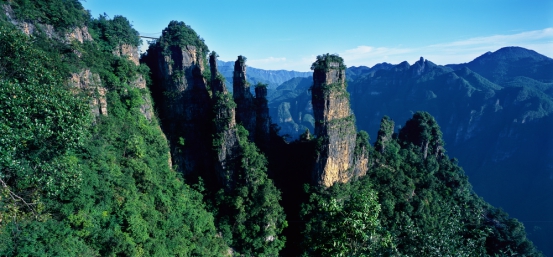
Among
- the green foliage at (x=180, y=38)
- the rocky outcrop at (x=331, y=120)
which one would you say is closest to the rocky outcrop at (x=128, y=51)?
the green foliage at (x=180, y=38)

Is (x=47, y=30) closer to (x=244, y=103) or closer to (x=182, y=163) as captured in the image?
(x=182, y=163)

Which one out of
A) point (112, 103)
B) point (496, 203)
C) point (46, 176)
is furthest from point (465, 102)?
point (46, 176)

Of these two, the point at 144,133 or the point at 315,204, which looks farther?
the point at 315,204

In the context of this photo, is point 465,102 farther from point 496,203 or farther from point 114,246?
point 114,246

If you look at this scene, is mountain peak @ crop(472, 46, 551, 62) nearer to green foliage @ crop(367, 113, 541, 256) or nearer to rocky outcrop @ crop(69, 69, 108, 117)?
green foliage @ crop(367, 113, 541, 256)

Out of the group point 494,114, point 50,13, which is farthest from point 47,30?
point 494,114

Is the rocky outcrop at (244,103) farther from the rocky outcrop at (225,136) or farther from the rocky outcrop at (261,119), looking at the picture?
the rocky outcrop at (225,136)
